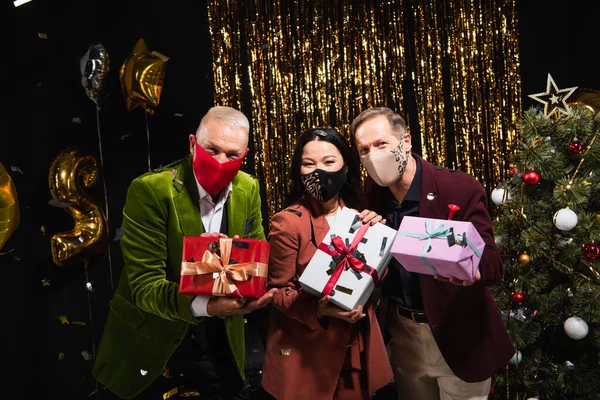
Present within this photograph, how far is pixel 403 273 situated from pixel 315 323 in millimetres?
513

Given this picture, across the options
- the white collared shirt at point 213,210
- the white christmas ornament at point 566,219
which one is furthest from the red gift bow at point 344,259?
the white christmas ornament at point 566,219

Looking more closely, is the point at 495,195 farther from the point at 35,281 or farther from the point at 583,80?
the point at 35,281

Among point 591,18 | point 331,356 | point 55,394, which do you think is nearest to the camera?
point 331,356

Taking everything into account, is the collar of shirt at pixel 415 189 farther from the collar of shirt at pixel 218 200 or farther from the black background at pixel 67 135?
the black background at pixel 67 135

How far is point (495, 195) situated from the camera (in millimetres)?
3566

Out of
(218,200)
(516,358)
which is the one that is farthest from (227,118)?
(516,358)

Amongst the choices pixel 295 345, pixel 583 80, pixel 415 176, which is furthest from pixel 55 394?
pixel 583 80

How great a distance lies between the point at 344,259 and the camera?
87.4 inches

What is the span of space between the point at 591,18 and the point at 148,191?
414 cm

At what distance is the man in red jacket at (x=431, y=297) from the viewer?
239cm

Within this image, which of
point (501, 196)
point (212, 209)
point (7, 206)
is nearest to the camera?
point (212, 209)

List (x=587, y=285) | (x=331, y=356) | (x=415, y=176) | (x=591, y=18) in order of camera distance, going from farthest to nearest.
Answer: (x=591, y=18), (x=587, y=285), (x=415, y=176), (x=331, y=356)

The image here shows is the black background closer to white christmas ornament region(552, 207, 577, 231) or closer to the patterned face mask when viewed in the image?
the patterned face mask

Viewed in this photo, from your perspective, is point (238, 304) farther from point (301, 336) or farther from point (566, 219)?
point (566, 219)
